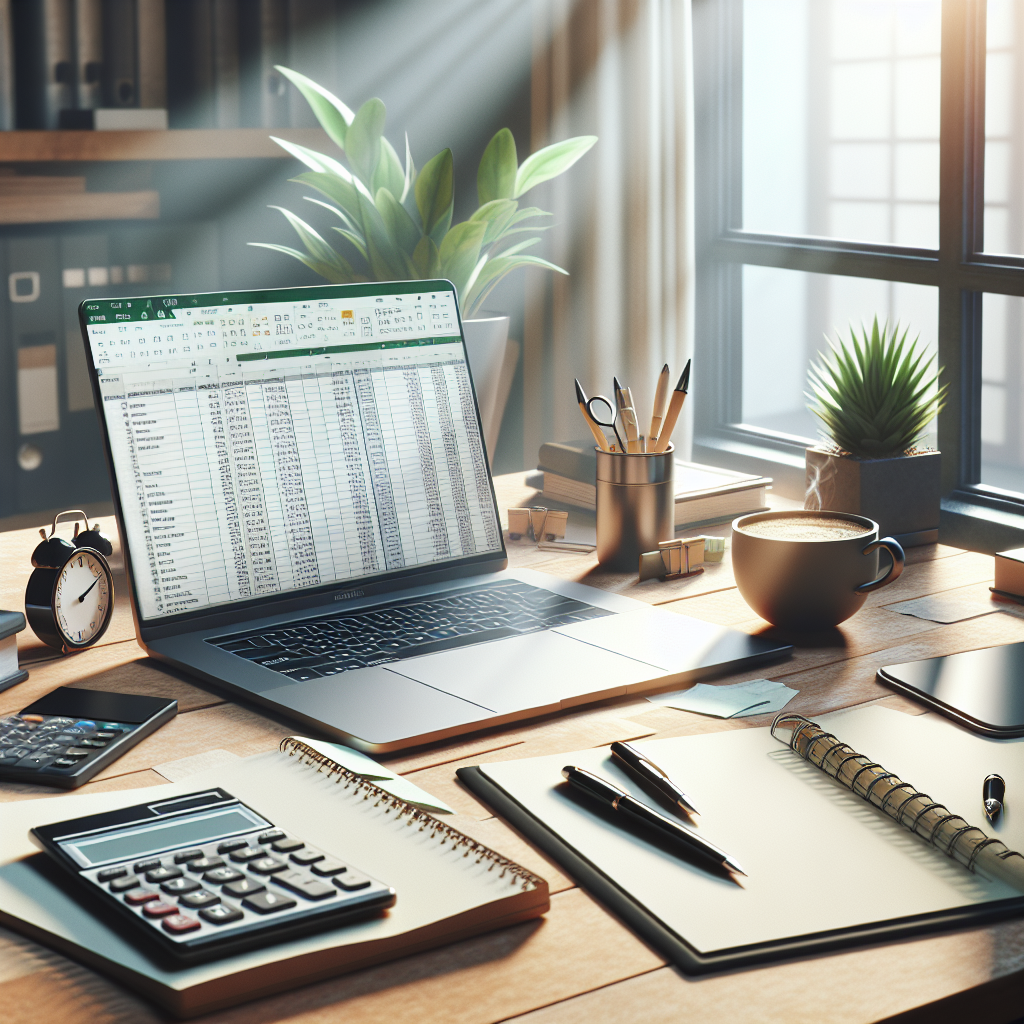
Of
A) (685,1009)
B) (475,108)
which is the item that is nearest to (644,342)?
(475,108)

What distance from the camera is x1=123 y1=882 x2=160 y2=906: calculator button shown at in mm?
555

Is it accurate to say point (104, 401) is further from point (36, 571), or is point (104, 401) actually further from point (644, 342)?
point (644, 342)

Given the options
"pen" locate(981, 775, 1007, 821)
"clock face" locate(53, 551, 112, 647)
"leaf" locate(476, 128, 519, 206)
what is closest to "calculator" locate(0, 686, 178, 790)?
"clock face" locate(53, 551, 112, 647)

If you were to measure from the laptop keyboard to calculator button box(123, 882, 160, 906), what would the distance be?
0.33 metres

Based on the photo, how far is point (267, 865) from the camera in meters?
0.59

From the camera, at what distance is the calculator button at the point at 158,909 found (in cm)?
54

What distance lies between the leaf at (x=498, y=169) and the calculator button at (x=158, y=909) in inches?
45.1

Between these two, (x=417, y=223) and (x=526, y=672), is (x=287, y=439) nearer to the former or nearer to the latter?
(x=526, y=672)

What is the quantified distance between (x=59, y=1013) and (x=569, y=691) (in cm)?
42

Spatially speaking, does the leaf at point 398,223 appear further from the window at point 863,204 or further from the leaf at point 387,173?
the window at point 863,204

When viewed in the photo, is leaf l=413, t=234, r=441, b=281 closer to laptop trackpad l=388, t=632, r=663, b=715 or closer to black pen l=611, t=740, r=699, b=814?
laptop trackpad l=388, t=632, r=663, b=715

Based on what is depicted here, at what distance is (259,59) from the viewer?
2.67 m

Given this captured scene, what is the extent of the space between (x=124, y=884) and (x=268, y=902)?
0.07 metres

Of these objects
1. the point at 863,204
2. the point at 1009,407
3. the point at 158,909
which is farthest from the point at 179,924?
the point at 1009,407
